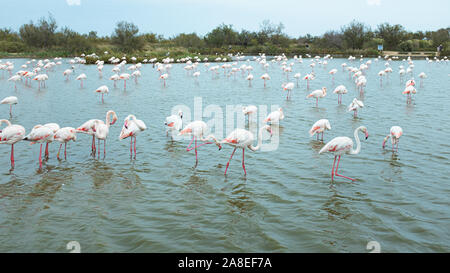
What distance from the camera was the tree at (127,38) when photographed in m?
49.4

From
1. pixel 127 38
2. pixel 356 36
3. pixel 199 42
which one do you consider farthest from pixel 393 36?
pixel 127 38

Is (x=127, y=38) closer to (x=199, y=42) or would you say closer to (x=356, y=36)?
(x=199, y=42)

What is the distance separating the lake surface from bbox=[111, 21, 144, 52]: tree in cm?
4083

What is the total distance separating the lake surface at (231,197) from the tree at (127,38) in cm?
4083

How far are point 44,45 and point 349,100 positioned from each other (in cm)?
5255

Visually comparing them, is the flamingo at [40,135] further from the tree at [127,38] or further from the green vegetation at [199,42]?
the tree at [127,38]

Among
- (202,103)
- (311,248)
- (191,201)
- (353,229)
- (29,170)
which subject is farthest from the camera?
(202,103)

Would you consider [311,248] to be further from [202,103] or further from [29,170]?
[202,103]

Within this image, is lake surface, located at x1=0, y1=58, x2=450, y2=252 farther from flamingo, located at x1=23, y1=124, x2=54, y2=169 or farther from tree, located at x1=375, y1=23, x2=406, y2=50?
tree, located at x1=375, y1=23, x2=406, y2=50

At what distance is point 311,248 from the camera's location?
4.52m

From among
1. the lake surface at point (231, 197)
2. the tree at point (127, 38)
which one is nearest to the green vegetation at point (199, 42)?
the tree at point (127, 38)

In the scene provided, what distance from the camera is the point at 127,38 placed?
162 ft
